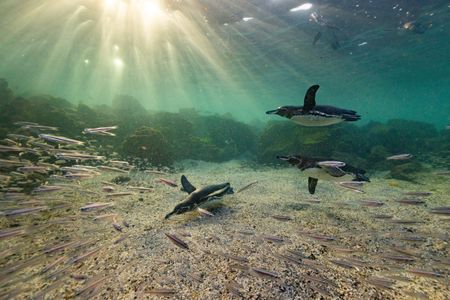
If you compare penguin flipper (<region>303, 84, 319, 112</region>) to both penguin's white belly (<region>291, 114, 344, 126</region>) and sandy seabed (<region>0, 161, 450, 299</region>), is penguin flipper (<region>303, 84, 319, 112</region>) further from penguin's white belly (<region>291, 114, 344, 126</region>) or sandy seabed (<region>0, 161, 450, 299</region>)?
sandy seabed (<region>0, 161, 450, 299</region>)

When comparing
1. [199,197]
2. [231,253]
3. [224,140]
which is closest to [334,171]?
[231,253]

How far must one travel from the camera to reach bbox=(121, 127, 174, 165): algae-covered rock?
45.3 feet

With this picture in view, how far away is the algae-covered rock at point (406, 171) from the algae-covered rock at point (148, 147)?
13.2 meters

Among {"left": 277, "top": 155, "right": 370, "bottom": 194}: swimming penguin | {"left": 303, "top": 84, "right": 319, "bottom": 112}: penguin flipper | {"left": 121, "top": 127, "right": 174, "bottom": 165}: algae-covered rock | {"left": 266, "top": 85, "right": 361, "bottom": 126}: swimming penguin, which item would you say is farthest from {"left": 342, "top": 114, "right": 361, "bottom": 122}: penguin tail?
{"left": 121, "top": 127, "right": 174, "bottom": 165}: algae-covered rock

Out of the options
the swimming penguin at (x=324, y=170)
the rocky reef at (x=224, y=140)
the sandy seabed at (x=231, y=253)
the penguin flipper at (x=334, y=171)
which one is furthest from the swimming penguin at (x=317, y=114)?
the rocky reef at (x=224, y=140)

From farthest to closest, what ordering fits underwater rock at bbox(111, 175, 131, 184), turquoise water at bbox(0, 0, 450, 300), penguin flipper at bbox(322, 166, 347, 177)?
underwater rock at bbox(111, 175, 131, 184) → penguin flipper at bbox(322, 166, 347, 177) → turquoise water at bbox(0, 0, 450, 300)

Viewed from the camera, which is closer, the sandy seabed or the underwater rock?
the sandy seabed

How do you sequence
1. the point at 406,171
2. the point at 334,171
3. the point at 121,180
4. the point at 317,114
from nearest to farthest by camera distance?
1. the point at 317,114
2. the point at 334,171
3. the point at 121,180
4. the point at 406,171

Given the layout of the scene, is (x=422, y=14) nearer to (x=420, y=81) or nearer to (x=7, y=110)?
(x=7, y=110)

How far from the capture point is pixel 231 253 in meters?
4.68

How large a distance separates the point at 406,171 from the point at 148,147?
15.2 meters

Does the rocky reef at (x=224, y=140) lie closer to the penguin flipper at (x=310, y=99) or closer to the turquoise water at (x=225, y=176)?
the turquoise water at (x=225, y=176)

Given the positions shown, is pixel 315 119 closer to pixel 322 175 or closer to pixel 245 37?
pixel 322 175

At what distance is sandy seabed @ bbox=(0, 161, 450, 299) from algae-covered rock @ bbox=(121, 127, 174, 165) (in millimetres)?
5904
